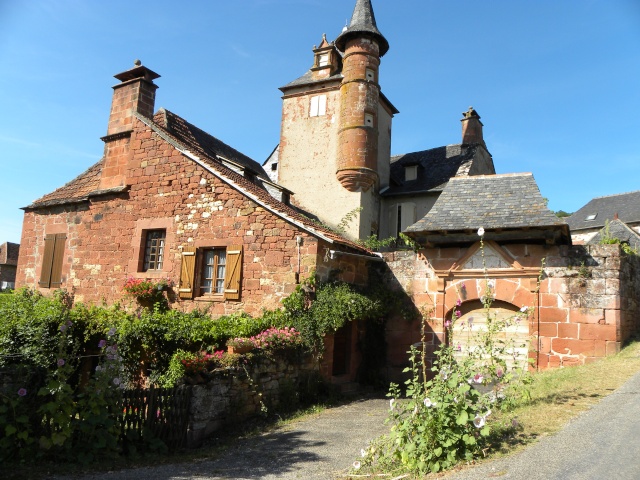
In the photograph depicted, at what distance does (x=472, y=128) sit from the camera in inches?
889

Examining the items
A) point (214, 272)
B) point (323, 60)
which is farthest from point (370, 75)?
point (214, 272)

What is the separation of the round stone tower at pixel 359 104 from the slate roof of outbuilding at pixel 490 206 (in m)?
4.67

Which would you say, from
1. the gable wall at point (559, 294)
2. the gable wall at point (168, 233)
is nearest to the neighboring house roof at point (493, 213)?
the gable wall at point (559, 294)

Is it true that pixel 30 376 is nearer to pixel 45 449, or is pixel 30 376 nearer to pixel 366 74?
pixel 45 449

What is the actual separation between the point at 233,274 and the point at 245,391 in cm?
354

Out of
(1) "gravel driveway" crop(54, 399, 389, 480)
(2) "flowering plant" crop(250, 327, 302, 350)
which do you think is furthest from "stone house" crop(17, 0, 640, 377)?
(1) "gravel driveway" crop(54, 399, 389, 480)

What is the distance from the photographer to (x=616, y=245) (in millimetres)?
10422

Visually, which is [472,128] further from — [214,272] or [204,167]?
[214,272]

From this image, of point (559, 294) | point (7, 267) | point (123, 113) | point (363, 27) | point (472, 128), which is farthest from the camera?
point (7, 267)

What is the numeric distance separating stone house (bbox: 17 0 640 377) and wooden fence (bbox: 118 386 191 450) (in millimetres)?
3825

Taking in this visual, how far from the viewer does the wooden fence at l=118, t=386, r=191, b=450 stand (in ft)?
23.3

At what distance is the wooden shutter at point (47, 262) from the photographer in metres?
14.4

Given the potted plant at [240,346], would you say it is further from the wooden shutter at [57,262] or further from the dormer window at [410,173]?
the dormer window at [410,173]

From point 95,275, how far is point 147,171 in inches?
123
